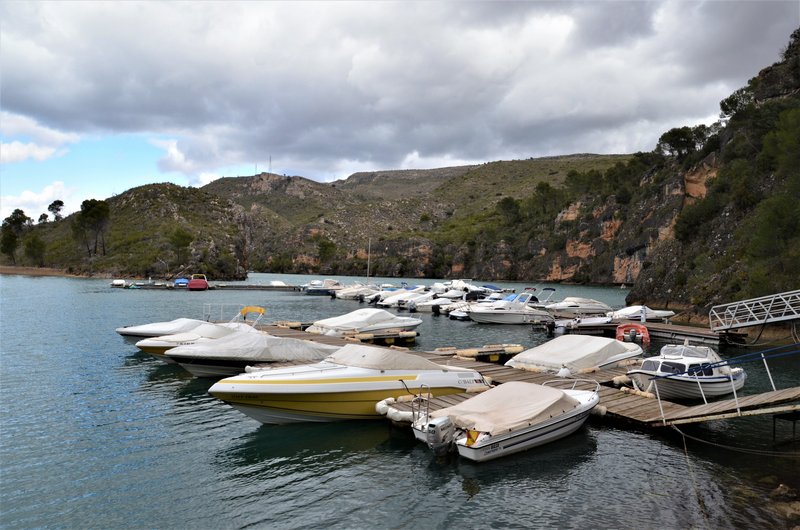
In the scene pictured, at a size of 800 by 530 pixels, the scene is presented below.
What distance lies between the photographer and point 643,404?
727 inches

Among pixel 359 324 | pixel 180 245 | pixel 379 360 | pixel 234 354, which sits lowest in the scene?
pixel 359 324

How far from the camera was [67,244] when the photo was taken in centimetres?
16438

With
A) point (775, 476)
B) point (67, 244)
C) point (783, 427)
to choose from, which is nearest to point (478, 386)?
point (775, 476)

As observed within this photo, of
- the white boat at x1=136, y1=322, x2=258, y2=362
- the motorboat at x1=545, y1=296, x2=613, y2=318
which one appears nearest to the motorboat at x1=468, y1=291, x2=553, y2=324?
the motorboat at x1=545, y1=296, x2=613, y2=318

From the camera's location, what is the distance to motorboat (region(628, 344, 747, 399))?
66.7 feet

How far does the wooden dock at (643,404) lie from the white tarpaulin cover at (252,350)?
913 mm

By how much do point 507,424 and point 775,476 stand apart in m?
7.19

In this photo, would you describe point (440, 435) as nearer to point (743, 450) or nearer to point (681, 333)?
point (743, 450)

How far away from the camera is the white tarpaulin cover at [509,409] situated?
14.5 meters

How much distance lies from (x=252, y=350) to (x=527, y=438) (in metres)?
14.8

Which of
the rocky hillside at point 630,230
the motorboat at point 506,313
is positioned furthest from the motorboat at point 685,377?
the motorboat at point 506,313

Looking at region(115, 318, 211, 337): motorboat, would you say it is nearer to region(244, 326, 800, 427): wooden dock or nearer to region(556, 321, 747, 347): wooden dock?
region(244, 326, 800, 427): wooden dock

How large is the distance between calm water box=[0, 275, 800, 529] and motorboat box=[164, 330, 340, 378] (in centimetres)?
259

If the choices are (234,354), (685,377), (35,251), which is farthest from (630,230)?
(35,251)
